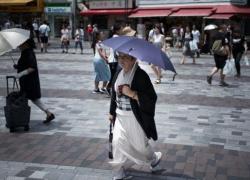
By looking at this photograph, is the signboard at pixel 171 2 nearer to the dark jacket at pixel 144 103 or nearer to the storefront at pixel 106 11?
the storefront at pixel 106 11

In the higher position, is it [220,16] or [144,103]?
[220,16]

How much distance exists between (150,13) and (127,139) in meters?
29.7

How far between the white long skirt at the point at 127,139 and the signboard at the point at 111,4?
33.1 m

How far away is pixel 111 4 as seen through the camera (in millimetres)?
39188

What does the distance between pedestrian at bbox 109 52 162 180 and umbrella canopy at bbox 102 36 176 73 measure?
22cm

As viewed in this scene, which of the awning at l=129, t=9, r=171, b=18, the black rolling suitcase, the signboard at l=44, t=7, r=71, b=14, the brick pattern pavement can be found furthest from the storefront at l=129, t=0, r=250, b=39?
the brick pattern pavement

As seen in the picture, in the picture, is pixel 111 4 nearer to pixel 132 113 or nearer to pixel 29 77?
pixel 29 77

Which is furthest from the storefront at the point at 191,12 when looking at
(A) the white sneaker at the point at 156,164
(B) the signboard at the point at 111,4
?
(A) the white sneaker at the point at 156,164

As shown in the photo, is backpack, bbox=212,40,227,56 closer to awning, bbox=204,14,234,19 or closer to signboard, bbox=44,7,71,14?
awning, bbox=204,14,234,19

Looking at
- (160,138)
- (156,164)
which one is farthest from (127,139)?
(160,138)

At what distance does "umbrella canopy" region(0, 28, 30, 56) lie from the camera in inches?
282

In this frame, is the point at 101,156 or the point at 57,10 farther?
the point at 57,10

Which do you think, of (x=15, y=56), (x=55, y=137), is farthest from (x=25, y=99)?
(x=15, y=56)

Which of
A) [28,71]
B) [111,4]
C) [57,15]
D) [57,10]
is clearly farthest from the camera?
[57,15]
